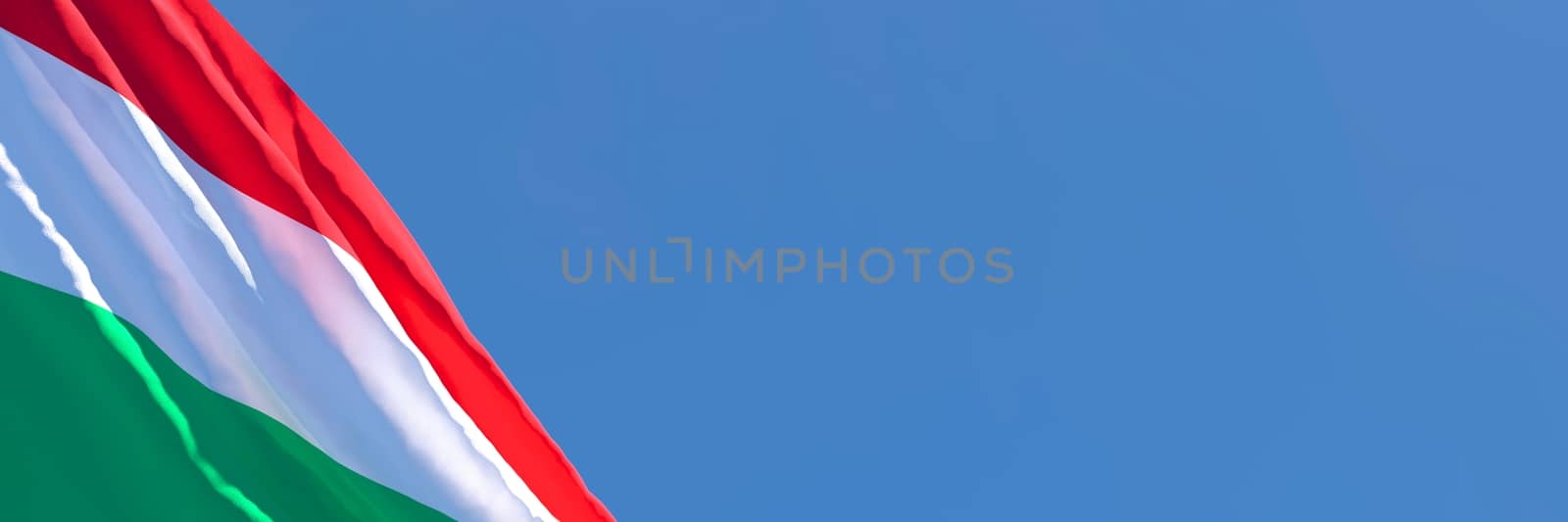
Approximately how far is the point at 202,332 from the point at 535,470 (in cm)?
116

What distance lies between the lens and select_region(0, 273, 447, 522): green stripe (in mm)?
4008

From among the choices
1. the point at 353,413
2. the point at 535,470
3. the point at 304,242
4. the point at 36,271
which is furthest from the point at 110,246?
the point at 535,470

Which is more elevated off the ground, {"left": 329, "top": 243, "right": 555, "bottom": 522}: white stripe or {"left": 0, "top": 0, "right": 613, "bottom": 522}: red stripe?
{"left": 0, "top": 0, "right": 613, "bottom": 522}: red stripe

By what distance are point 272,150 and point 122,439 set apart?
1.00 m

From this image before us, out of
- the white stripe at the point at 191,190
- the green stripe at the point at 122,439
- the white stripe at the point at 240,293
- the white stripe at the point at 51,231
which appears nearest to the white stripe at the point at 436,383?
the white stripe at the point at 240,293

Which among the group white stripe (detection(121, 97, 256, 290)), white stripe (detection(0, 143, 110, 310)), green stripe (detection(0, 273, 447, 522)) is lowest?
green stripe (detection(0, 273, 447, 522))

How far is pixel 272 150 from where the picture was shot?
4645 millimetres

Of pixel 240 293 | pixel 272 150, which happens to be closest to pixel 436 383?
pixel 240 293

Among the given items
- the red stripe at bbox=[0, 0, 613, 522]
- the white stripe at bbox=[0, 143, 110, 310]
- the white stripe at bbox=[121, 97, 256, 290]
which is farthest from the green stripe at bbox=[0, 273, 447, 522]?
the red stripe at bbox=[0, 0, 613, 522]

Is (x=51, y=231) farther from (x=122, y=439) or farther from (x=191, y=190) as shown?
(x=122, y=439)

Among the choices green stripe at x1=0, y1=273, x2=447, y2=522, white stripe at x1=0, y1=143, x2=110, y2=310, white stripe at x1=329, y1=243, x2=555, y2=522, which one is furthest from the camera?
white stripe at x1=329, y1=243, x2=555, y2=522

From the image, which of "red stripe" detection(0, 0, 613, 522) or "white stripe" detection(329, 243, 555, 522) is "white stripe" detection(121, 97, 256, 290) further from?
"white stripe" detection(329, 243, 555, 522)

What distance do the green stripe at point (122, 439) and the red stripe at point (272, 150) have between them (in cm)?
59

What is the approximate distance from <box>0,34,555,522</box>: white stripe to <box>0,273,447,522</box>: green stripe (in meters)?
0.06
